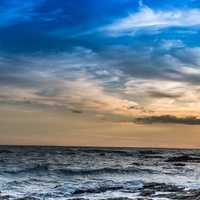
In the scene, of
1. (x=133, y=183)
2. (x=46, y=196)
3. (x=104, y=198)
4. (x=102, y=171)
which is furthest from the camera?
(x=102, y=171)

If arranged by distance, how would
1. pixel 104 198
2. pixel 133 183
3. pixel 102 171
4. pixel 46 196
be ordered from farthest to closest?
pixel 102 171 < pixel 133 183 < pixel 46 196 < pixel 104 198

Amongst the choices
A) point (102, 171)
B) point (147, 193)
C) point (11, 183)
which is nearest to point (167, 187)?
point (147, 193)

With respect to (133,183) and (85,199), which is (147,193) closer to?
(85,199)

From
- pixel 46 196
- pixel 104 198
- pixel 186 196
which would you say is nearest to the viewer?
pixel 186 196

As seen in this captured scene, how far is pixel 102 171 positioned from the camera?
49031 mm

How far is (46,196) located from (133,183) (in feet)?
33.5

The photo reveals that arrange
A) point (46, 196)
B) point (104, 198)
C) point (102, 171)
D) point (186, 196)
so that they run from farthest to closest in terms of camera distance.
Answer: point (102, 171)
point (46, 196)
point (104, 198)
point (186, 196)

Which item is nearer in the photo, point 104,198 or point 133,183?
point 104,198

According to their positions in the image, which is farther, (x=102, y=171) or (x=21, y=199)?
(x=102, y=171)

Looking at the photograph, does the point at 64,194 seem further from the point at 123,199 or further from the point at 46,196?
the point at 123,199

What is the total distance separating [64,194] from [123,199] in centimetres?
594

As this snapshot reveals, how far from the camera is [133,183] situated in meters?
34.4

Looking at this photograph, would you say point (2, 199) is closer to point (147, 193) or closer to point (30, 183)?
point (147, 193)

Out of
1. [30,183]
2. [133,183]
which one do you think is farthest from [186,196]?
[30,183]
